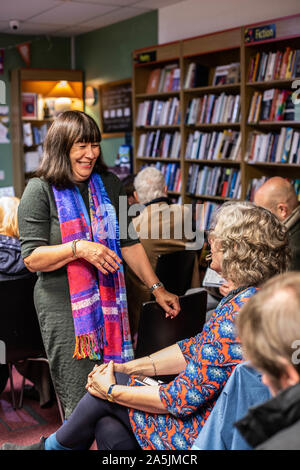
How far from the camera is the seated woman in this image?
1.59 metres

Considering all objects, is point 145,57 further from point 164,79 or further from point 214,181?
point 214,181

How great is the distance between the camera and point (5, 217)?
9.25ft

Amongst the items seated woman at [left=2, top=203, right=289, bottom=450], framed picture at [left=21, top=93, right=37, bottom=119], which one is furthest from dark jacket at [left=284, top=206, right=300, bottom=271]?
framed picture at [left=21, top=93, right=37, bottom=119]

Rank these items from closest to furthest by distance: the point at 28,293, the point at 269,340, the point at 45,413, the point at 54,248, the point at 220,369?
the point at 269,340, the point at 220,369, the point at 54,248, the point at 28,293, the point at 45,413

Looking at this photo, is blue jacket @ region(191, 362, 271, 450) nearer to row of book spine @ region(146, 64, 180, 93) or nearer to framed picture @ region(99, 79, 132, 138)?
row of book spine @ region(146, 64, 180, 93)

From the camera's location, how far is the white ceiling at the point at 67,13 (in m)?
5.43

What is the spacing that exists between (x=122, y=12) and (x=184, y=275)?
3.80 meters

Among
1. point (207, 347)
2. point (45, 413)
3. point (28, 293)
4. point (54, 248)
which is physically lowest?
point (45, 413)

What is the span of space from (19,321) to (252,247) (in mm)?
1477

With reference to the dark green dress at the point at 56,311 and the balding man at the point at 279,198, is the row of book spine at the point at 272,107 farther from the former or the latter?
the dark green dress at the point at 56,311

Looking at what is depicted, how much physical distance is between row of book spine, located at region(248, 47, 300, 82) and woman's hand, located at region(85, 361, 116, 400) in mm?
3067

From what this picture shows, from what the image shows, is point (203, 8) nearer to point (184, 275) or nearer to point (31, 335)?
point (184, 275)

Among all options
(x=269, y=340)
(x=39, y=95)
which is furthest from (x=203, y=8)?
(x=269, y=340)

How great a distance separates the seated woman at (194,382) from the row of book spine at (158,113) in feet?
12.6
